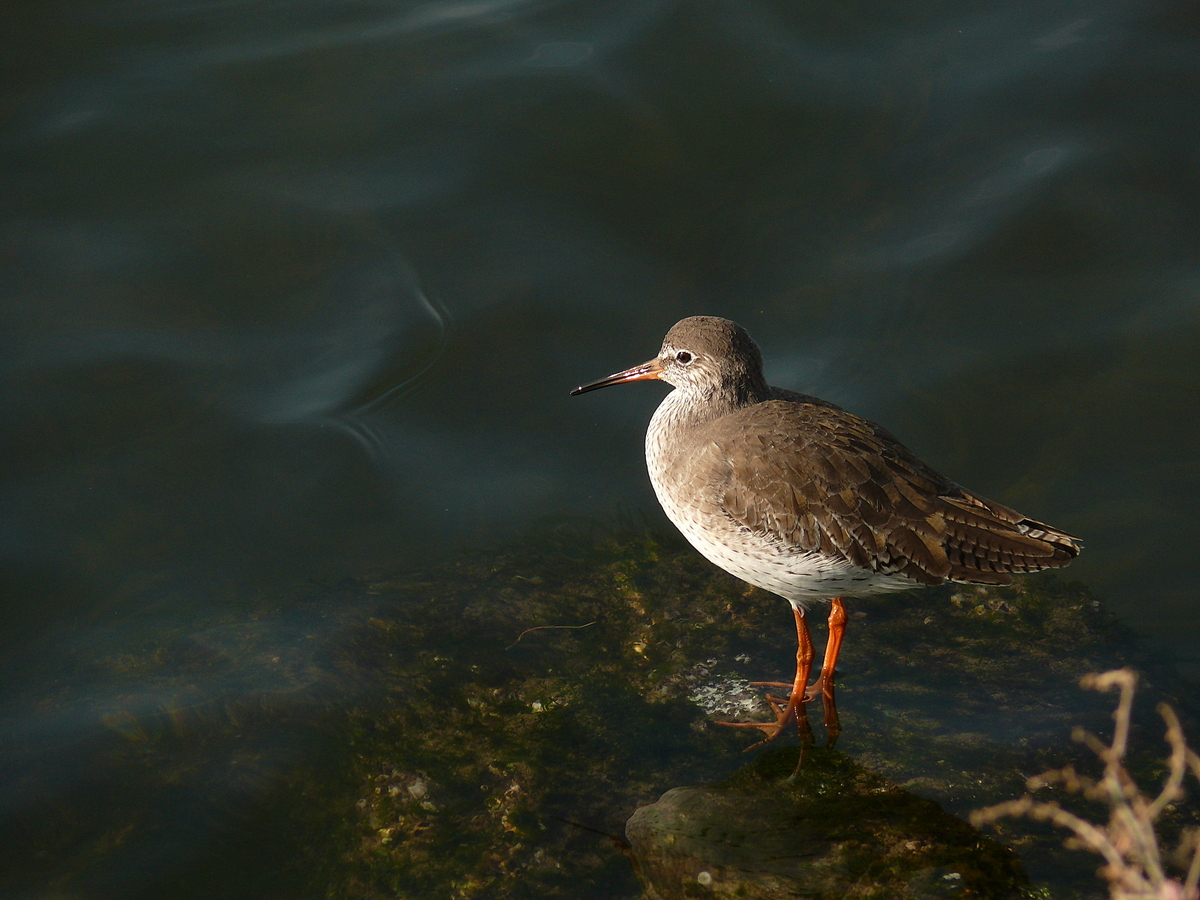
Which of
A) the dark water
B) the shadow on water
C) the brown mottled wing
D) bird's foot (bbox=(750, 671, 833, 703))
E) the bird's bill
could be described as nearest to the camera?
→ the shadow on water

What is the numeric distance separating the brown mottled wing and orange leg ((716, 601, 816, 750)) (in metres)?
0.53

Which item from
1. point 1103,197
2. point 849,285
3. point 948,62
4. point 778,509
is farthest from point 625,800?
point 948,62

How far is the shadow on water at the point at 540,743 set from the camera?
457 centimetres

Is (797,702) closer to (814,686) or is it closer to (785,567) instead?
(814,686)

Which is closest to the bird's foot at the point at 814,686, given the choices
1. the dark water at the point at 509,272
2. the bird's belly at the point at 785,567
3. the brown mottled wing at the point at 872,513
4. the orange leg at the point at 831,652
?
the orange leg at the point at 831,652

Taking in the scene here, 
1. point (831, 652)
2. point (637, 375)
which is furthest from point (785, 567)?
point (637, 375)

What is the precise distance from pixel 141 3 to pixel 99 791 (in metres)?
7.06

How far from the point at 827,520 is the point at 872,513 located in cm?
22

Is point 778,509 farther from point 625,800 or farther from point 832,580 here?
point 625,800

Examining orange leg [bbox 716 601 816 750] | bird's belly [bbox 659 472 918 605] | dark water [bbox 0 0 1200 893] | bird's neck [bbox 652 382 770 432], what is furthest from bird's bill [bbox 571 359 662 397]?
orange leg [bbox 716 601 816 750]

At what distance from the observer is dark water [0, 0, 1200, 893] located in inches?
254

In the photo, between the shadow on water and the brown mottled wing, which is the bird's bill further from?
the shadow on water

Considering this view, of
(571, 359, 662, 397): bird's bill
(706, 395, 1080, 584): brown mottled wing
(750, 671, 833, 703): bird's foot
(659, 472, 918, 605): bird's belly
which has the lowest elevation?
(750, 671, 833, 703): bird's foot

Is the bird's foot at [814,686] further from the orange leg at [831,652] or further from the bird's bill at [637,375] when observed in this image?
the bird's bill at [637,375]
